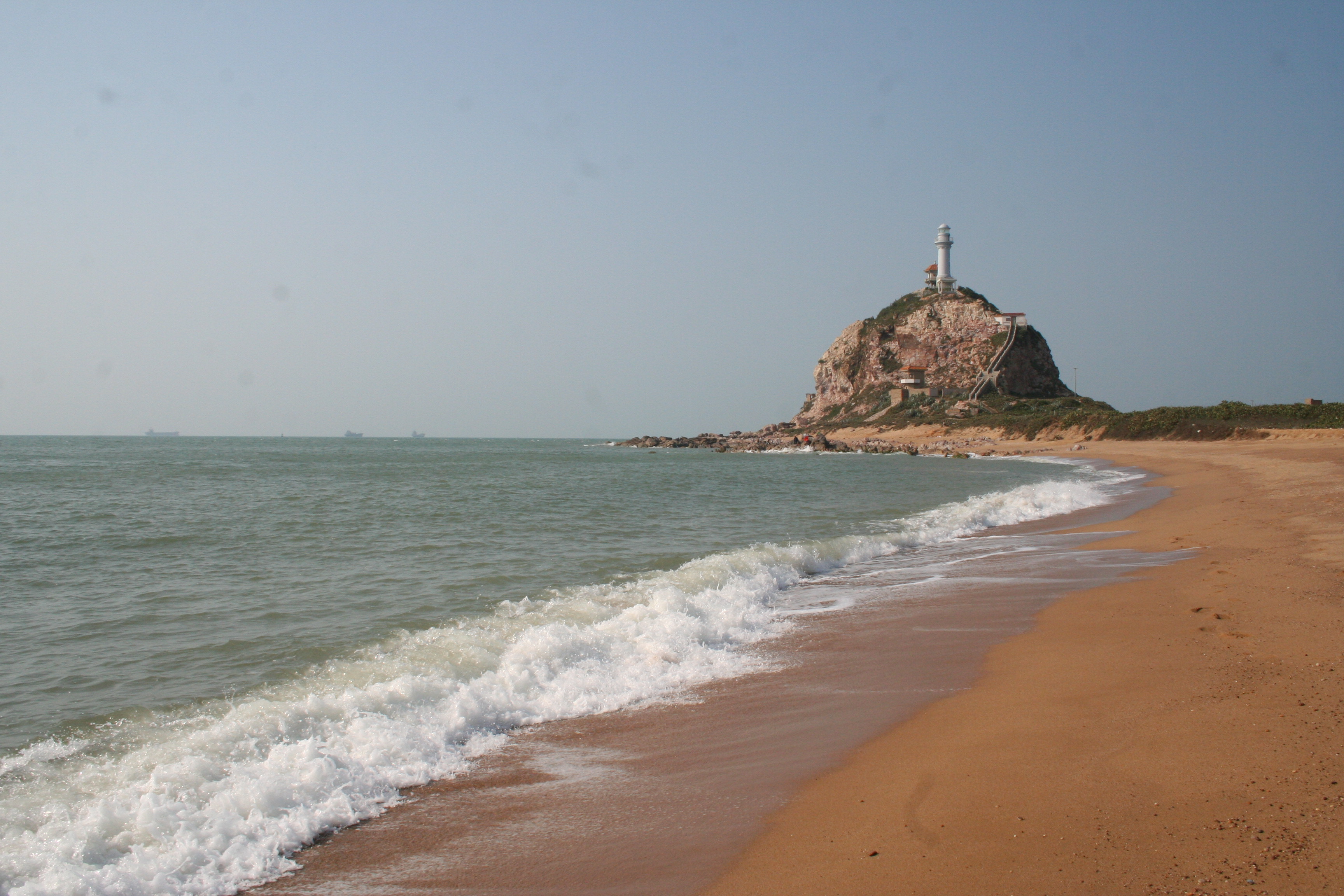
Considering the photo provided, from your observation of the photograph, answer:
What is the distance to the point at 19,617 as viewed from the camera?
9.53 m

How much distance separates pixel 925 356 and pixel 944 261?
17.5 m

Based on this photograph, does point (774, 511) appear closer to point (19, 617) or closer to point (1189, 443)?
point (19, 617)

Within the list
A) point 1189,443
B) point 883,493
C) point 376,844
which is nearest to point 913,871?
point 376,844

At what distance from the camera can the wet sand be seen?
3.71m

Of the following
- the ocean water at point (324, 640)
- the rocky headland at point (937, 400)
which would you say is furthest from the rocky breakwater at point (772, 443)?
the ocean water at point (324, 640)

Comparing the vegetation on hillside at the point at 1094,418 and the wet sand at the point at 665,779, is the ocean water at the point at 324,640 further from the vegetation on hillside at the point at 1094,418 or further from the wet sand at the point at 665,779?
the vegetation on hillside at the point at 1094,418

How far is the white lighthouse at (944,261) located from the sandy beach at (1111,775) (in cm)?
11366

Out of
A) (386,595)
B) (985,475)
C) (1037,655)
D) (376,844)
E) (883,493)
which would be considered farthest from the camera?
(985,475)

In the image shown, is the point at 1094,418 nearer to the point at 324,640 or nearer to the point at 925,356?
the point at 925,356

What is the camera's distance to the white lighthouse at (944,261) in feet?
374

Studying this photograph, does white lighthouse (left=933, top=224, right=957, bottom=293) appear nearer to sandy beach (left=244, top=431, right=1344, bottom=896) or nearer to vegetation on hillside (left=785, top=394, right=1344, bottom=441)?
vegetation on hillside (left=785, top=394, right=1344, bottom=441)

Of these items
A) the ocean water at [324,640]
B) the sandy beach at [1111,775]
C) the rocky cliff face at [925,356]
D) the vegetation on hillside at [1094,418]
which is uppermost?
the rocky cliff face at [925,356]

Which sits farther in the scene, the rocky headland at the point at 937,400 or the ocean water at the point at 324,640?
the rocky headland at the point at 937,400

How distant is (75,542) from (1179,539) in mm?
21175
